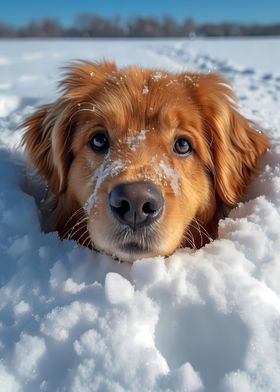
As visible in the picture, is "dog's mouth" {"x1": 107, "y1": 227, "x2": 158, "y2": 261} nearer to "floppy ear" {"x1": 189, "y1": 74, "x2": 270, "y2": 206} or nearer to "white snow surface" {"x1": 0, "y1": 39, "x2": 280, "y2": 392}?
"white snow surface" {"x1": 0, "y1": 39, "x2": 280, "y2": 392}

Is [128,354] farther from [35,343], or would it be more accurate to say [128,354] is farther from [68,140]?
[68,140]

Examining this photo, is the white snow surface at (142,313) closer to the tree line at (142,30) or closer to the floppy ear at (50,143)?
the floppy ear at (50,143)

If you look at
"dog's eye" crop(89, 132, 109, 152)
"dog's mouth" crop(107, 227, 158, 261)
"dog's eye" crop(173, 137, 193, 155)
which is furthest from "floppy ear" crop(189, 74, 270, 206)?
"dog's mouth" crop(107, 227, 158, 261)

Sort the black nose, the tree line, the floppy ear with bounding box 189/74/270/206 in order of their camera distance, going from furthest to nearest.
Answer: the tree line < the floppy ear with bounding box 189/74/270/206 < the black nose

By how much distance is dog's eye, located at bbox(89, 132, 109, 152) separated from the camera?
327 centimetres

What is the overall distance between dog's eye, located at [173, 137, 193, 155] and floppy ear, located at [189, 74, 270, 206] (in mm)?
222

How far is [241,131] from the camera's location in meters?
3.62

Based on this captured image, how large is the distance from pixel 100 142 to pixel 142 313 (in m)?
1.25

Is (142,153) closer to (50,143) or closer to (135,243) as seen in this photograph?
(135,243)

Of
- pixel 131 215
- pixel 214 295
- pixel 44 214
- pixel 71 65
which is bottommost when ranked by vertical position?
pixel 44 214

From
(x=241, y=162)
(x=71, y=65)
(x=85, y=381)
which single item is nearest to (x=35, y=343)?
(x=85, y=381)

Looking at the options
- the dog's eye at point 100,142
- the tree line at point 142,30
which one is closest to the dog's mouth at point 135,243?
the dog's eye at point 100,142

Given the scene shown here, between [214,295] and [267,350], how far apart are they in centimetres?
→ 37

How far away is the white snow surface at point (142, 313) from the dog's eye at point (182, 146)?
0.52 meters
